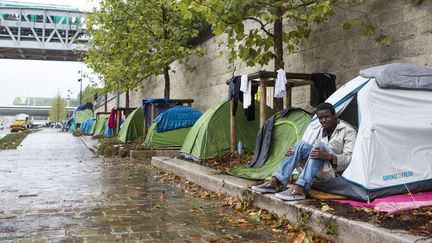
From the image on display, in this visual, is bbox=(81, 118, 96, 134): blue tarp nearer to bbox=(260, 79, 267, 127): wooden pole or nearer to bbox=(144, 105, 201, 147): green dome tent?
bbox=(144, 105, 201, 147): green dome tent

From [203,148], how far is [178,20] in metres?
7.39

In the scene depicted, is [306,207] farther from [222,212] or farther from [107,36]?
[107,36]

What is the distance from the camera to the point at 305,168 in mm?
5004

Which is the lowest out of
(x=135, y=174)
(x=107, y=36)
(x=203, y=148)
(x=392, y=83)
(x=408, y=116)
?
(x=135, y=174)

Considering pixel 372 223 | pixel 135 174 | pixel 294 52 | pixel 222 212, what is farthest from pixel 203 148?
pixel 372 223

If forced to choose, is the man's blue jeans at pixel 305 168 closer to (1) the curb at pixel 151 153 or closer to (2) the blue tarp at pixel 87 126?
(1) the curb at pixel 151 153

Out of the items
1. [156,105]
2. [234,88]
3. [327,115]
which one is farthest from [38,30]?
[327,115]

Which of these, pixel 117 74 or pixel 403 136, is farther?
pixel 117 74

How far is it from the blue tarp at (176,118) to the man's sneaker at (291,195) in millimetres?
9272

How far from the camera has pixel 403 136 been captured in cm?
498

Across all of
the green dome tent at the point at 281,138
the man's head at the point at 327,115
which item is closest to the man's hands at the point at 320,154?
the man's head at the point at 327,115

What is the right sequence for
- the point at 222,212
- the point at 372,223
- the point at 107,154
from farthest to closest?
the point at 107,154, the point at 222,212, the point at 372,223

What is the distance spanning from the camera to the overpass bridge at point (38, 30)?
48344 mm

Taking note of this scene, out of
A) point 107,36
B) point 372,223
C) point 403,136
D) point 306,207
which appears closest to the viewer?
point 372,223
